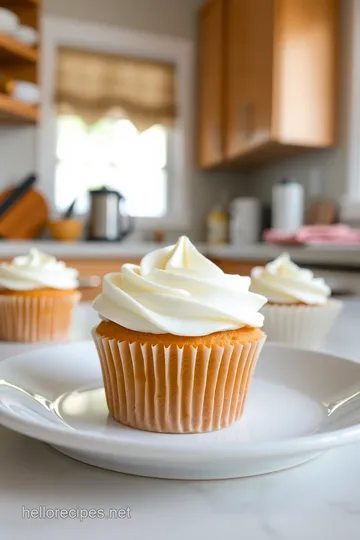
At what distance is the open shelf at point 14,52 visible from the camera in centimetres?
302

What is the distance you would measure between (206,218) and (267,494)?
3772mm

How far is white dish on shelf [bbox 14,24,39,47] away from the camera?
3.14 meters

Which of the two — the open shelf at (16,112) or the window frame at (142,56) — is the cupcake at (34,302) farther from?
the window frame at (142,56)

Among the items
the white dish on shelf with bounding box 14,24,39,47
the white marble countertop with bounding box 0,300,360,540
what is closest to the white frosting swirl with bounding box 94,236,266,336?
the white marble countertop with bounding box 0,300,360,540

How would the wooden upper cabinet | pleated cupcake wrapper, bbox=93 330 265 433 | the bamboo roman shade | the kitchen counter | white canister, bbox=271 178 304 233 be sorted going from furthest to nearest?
the bamboo roman shade, white canister, bbox=271 178 304 233, the wooden upper cabinet, the kitchen counter, pleated cupcake wrapper, bbox=93 330 265 433

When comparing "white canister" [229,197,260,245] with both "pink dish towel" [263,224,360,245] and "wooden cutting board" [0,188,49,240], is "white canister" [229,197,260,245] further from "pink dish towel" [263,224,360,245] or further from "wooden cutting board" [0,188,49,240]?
"wooden cutting board" [0,188,49,240]

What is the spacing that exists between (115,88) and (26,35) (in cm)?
75

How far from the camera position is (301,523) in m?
0.33

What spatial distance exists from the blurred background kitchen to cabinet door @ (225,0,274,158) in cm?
1

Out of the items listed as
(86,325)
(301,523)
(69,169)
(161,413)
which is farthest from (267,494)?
(69,169)

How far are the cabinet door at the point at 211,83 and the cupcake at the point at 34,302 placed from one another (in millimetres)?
2813

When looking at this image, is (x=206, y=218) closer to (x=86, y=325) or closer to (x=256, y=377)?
(x=86, y=325)

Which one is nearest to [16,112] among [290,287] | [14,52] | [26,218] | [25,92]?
[25,92]

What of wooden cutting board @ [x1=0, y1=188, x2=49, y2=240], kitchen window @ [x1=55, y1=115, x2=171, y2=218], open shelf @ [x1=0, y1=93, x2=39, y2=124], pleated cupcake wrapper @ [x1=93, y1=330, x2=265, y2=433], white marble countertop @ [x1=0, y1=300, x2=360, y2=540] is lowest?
white marble countertop @ [x1=0, y1=300, x2=360, y2=540]
